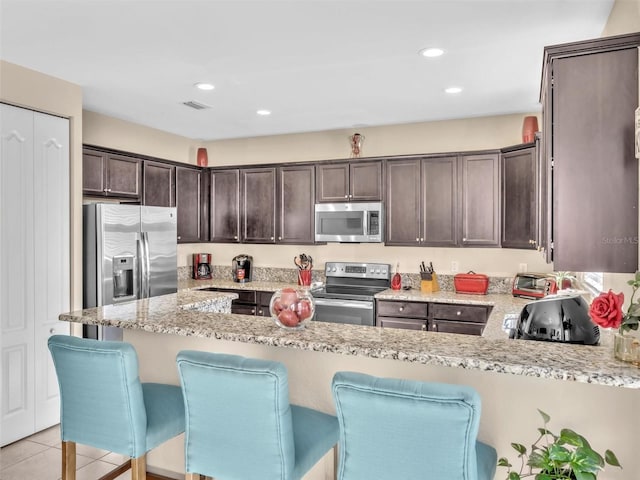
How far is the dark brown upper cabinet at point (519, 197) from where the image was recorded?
397 cm

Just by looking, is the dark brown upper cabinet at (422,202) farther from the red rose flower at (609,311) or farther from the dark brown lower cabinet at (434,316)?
the red rose flower at (609,311)

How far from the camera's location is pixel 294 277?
550cm

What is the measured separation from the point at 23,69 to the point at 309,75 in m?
1.98

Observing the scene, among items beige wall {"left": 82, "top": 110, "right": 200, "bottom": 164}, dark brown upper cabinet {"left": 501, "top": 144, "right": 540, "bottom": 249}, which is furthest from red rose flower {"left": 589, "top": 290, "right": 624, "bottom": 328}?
beige wall {"left": 82, "top": 110, "right": 200, "bottom": 164}

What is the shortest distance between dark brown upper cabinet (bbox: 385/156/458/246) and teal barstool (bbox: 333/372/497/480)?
336cm

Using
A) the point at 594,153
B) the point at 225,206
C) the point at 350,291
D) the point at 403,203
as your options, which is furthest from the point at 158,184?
the point at 594,153

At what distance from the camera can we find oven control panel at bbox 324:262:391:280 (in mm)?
5035

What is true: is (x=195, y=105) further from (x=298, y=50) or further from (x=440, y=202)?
(x=440, y=202)

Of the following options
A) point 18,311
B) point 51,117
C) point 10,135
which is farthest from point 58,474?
point 51,117

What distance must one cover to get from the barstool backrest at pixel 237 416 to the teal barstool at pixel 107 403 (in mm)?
299

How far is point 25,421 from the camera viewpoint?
3311mm

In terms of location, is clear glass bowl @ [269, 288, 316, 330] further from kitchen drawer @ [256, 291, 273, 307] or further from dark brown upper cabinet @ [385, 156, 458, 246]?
kitchen drawer @ [256, 291, 273, 307]

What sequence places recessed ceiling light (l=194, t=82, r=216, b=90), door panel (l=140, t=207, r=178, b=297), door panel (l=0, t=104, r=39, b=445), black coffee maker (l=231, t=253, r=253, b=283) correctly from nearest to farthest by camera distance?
door panel (l=0, t=104, r=39, b=445) < recessed ceiling light (l=194, t=82, r=216, b=90) < door panel (l=140, t=207, r=178, b=297) < black coffee maker (l=231, t=253, r=253, b=283)

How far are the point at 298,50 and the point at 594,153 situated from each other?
183cm
